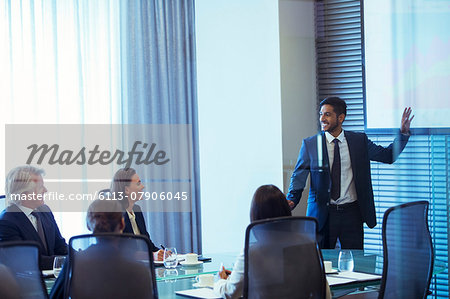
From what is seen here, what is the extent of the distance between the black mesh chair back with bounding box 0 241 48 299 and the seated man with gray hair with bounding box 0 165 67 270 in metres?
0.85

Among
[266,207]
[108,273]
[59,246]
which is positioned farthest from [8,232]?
[266,207]

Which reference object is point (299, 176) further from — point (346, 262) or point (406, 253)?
point (406, 253)

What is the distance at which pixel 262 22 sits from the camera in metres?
4.78

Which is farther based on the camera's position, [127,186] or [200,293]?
[127,186]

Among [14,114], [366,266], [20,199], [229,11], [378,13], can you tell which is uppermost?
[229,11]

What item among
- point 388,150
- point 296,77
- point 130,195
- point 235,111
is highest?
point 296,77

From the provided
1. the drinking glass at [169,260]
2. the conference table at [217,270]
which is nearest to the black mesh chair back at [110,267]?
the conference table at [217,270]

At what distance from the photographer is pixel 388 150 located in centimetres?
297

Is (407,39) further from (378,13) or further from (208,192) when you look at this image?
(208,192)

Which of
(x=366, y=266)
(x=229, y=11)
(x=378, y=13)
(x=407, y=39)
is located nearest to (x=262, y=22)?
(x=229, y=11)

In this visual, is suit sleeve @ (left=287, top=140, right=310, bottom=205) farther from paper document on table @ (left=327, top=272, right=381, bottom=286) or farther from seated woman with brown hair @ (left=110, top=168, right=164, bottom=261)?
paper document on table @ (left=327, top=272, right=381, bottom=286)

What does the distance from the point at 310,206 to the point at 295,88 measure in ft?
3.02

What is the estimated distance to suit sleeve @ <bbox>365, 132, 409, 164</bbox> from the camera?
9.02 ft

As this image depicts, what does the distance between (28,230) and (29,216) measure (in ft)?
0.40
